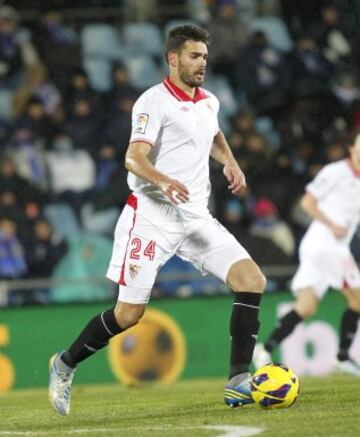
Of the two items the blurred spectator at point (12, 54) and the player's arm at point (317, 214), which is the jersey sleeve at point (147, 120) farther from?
the blurred spectator at point (12, 54)

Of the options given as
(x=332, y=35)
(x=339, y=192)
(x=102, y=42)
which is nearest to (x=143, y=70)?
(x=102, y=42)

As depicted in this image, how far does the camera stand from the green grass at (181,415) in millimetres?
6051

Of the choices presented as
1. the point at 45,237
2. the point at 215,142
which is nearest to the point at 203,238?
the point at 215,142

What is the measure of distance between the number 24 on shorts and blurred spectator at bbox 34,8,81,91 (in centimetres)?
942

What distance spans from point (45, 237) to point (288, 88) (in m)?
4.70

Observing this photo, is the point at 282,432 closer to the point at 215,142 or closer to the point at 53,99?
the point at 215,142

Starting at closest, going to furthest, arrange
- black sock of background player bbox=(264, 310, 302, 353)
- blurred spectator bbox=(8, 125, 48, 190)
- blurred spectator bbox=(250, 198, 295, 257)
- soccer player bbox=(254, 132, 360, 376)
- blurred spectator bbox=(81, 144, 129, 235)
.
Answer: black sock of background player bbox=(264, 310, 302, 353) → soccer player bbox=(254, 132, 360, 376) → blurred spectator bbox=(250, 198, 295, 257) → blurred spectator bbox=(81, 144, 129, 235) → blurred spectator bbox=(8, 125, 48, 190)

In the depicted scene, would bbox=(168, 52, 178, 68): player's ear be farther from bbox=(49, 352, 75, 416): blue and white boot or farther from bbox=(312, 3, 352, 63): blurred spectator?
bbox=(312, 3, 352, 63): blurred spectator

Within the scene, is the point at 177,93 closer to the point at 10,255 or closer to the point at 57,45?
the point at 10,255

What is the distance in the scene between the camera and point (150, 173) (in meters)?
6.84

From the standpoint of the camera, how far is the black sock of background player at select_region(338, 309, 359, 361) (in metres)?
11.5

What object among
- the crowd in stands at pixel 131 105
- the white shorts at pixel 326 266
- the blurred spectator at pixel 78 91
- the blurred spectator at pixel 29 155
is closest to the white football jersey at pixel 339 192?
the white shorts at pixel 326 266

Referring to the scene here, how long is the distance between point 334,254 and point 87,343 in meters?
4.55

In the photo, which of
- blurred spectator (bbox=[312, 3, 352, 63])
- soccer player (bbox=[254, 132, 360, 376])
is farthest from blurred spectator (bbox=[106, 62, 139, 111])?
soccer player (bbox=[254, 132, 360, 376])
